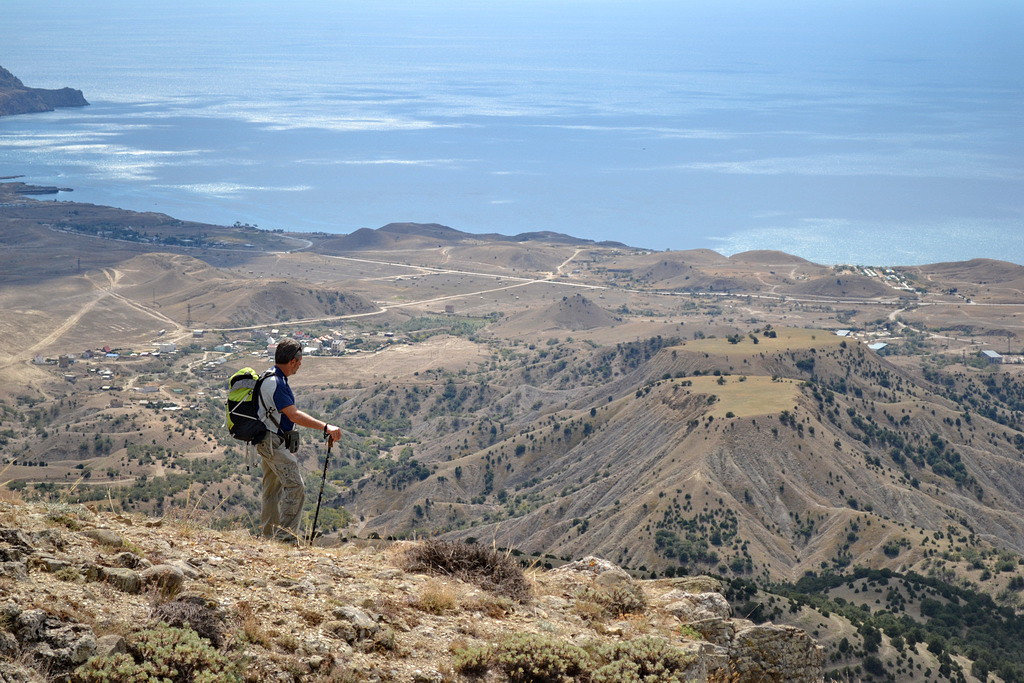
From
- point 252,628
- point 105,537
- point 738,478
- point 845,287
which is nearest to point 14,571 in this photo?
point 105,537

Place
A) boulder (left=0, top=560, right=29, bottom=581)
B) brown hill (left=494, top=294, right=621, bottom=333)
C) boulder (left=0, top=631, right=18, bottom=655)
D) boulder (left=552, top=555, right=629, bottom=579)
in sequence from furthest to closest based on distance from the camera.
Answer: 1. brown hill (left=494, top=294, right=621, bottom=333)
2. boulder (left=552, top=555, right=629, bottom=579)
3. boulder (left=0, top=560, right=29, bottom=581)
4. boulder (left=0, top=631, right=18, bottom=655)

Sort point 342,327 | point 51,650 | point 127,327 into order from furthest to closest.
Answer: point 342,327 → point 127,327 → point 51,650

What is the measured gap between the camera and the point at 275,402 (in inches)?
410

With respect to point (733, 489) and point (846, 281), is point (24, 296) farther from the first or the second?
point (846, 281)

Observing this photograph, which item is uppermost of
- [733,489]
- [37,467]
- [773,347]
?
[773,347]

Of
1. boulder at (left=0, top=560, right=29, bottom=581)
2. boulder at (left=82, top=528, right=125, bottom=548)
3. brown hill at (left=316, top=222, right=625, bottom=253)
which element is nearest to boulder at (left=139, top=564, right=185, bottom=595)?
boulder at (left=82, top=528, right=125, bottom=548)

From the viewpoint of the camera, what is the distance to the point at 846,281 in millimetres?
137125

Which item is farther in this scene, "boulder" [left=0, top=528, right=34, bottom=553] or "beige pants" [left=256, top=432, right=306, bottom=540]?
"beige pants" [left=256, top=432, right=306, bottom=540]

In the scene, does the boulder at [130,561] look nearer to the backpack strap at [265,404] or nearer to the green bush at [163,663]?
the green bush at [163,663]

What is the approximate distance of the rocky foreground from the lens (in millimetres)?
7094

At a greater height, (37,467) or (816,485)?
(816,485)

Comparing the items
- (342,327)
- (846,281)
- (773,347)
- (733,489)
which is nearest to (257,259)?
(342,327)

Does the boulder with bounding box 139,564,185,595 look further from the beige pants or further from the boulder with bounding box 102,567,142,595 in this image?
the beige pants

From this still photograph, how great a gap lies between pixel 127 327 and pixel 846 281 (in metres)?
86.7
